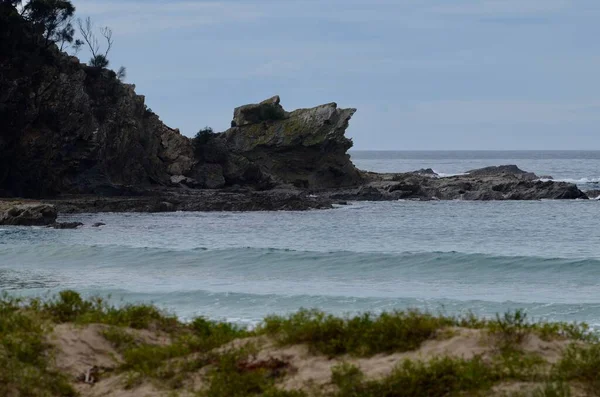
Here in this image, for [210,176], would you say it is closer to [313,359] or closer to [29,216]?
[29,216]

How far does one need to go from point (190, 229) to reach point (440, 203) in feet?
78.8

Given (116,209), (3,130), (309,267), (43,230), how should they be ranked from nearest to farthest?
(309,267) → (43,230) → (116,209) → (3,130)

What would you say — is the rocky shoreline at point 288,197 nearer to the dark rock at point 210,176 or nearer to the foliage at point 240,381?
the dark rock at point 210,176

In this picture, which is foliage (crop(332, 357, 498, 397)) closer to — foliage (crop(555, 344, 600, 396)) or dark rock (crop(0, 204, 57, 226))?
foliage (crop(555, 344, 600, 396))

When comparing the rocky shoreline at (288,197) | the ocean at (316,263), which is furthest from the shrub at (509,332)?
the rocky shoreline at (288,197)

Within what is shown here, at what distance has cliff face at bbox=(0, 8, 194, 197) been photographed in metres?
56.8

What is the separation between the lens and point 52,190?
189 ft

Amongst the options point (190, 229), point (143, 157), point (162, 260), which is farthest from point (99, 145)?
point (162, 260)

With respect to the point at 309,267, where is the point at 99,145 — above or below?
above

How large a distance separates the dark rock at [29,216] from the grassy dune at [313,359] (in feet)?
107

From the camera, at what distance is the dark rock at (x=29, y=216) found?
4156cm

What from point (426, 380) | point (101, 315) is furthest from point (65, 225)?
point (426, 380)

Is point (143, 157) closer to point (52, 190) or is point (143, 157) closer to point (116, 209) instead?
point (52, 190)

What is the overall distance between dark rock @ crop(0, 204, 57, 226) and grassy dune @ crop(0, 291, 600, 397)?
107 feet
